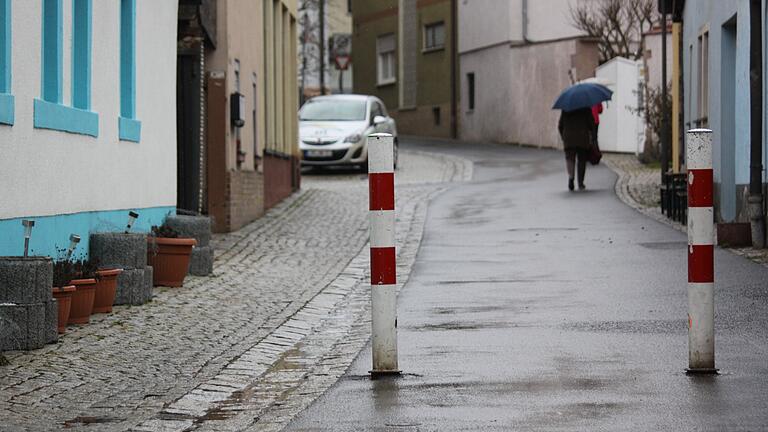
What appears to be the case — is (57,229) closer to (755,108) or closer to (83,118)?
(83,118)

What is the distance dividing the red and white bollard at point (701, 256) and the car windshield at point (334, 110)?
987 inches

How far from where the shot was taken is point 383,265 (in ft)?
25.9

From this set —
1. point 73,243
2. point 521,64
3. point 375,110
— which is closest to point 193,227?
point 73,243

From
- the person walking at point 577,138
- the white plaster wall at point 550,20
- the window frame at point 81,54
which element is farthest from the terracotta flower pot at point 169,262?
the white plaster wall at point 550,20

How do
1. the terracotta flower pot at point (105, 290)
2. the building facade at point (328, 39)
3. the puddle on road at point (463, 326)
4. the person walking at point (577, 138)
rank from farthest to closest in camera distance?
the building facade at point (328, 39), the person walking at point (577, 138), the terracotta flower pot at point (105, 290), the puddle on road at point (463, 326)

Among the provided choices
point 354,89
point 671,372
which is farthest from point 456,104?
Result: point 671,372

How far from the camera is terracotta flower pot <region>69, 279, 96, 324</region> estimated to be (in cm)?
1035

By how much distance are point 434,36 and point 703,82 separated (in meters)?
30.1

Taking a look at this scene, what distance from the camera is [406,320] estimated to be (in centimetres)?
1058

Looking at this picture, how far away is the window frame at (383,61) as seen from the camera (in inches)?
2151

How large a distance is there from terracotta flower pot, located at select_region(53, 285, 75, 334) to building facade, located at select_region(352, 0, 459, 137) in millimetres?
40099

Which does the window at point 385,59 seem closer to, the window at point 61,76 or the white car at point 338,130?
the white car at point 338,130

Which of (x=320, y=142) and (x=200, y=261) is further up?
(x=320, y=142)

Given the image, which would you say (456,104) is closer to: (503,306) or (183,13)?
(183,13)
